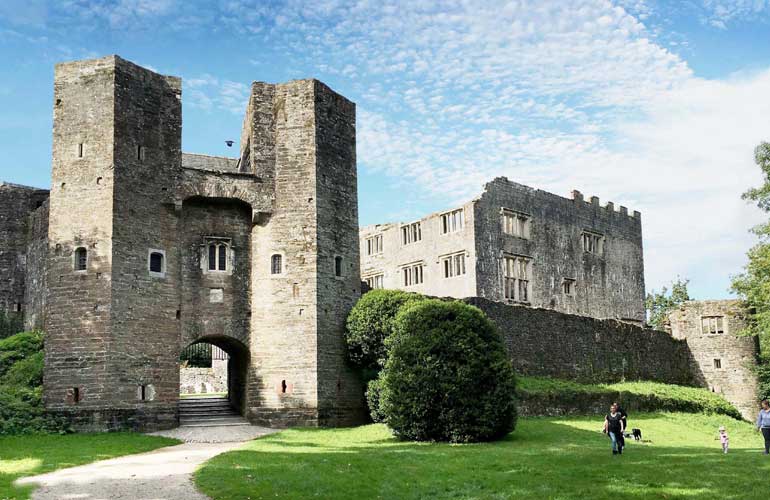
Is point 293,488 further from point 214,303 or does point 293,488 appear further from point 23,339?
point 23,339

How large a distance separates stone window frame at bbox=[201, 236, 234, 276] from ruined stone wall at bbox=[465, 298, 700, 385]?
9330 millimetres

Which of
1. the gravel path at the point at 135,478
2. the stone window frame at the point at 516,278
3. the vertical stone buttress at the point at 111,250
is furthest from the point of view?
the stone window frame at the point at 516,278

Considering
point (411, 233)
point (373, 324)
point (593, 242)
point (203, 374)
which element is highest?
point (411, 233)

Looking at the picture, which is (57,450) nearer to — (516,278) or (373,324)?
(373,324)

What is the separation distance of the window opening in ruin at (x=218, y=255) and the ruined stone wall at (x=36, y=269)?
684 centimetres

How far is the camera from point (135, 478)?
17.7 m

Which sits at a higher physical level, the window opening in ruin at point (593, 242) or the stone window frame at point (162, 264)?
the window opening in ruin at point (593, 242)

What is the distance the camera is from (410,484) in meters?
16.2

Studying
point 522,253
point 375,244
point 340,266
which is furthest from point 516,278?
point 340,266

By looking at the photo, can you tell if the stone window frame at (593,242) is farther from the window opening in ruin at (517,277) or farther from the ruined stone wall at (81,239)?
the ruined stone wall at (81,239)

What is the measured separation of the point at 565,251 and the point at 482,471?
35.3 m

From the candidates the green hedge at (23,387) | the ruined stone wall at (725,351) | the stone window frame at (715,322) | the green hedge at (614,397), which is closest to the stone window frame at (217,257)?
the green hedge at (23,387)

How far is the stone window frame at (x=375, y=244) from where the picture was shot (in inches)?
2062

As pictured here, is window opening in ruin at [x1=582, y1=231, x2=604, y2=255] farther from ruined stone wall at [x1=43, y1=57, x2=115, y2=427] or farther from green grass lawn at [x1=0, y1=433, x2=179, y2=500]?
green grass lawn at [x1=0, y1=433, x2=179, y2=500]
